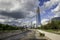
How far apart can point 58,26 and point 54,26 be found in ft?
17.7

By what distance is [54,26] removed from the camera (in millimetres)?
98625

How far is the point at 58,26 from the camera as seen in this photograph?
93.5 m
